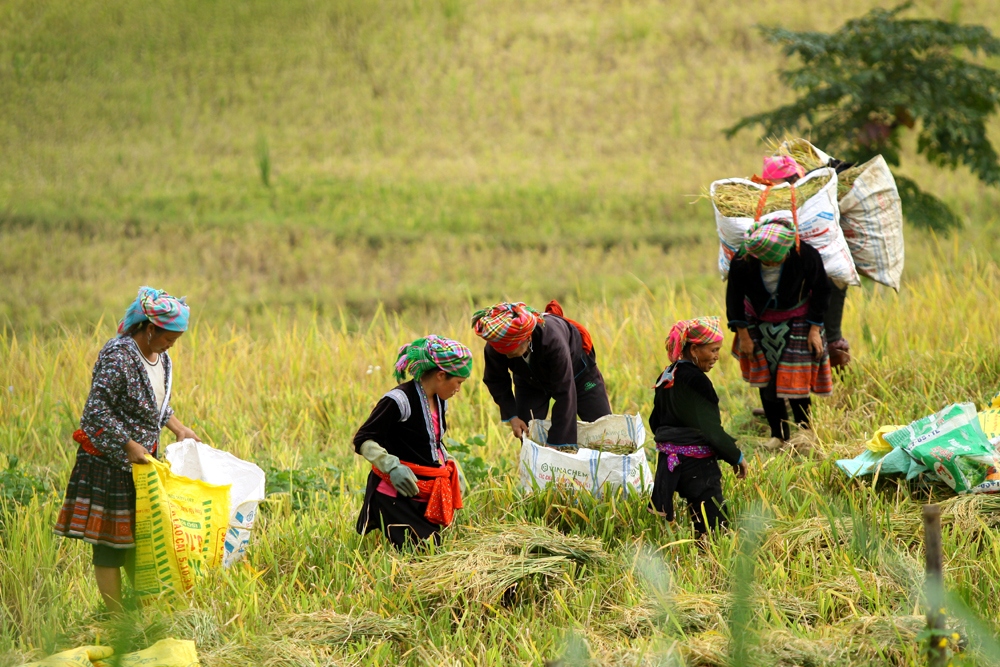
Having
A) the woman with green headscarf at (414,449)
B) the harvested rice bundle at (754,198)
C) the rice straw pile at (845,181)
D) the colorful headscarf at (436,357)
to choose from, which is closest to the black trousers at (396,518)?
the woman with green headscarf at (414,449)

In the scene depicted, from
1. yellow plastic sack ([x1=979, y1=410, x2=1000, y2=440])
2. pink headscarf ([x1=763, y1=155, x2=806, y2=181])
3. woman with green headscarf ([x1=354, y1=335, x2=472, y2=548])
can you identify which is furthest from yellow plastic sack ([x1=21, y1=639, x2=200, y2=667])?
pink headscarf ([x1=763, y1=155, x2=806, y2=181])

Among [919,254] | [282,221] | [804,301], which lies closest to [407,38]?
[282,221]

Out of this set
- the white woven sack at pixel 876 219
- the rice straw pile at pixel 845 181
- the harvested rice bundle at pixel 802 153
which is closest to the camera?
the white woven sack at pixel 876 219

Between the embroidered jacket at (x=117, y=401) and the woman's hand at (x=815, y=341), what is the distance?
2.85 meters

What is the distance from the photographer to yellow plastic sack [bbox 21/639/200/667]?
2.69 meters

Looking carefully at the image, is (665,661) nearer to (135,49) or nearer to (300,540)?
(300,540)

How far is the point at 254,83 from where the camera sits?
12305 mm

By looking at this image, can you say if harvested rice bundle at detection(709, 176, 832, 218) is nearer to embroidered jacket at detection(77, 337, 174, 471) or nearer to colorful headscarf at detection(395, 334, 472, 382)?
colorful headscarf at detection(395, 334, 472, 382)

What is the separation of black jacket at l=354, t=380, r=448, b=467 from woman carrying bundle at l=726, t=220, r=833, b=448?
1.60m

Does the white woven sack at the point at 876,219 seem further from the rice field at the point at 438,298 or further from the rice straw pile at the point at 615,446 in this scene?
the rice straw pile at the point at 615,446

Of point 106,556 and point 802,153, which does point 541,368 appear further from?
point 802,153

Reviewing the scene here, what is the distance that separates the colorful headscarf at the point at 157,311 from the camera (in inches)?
130

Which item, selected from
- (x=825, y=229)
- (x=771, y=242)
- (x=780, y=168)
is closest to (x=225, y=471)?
(x=771, y=242)

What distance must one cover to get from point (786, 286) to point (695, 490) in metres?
1.25
